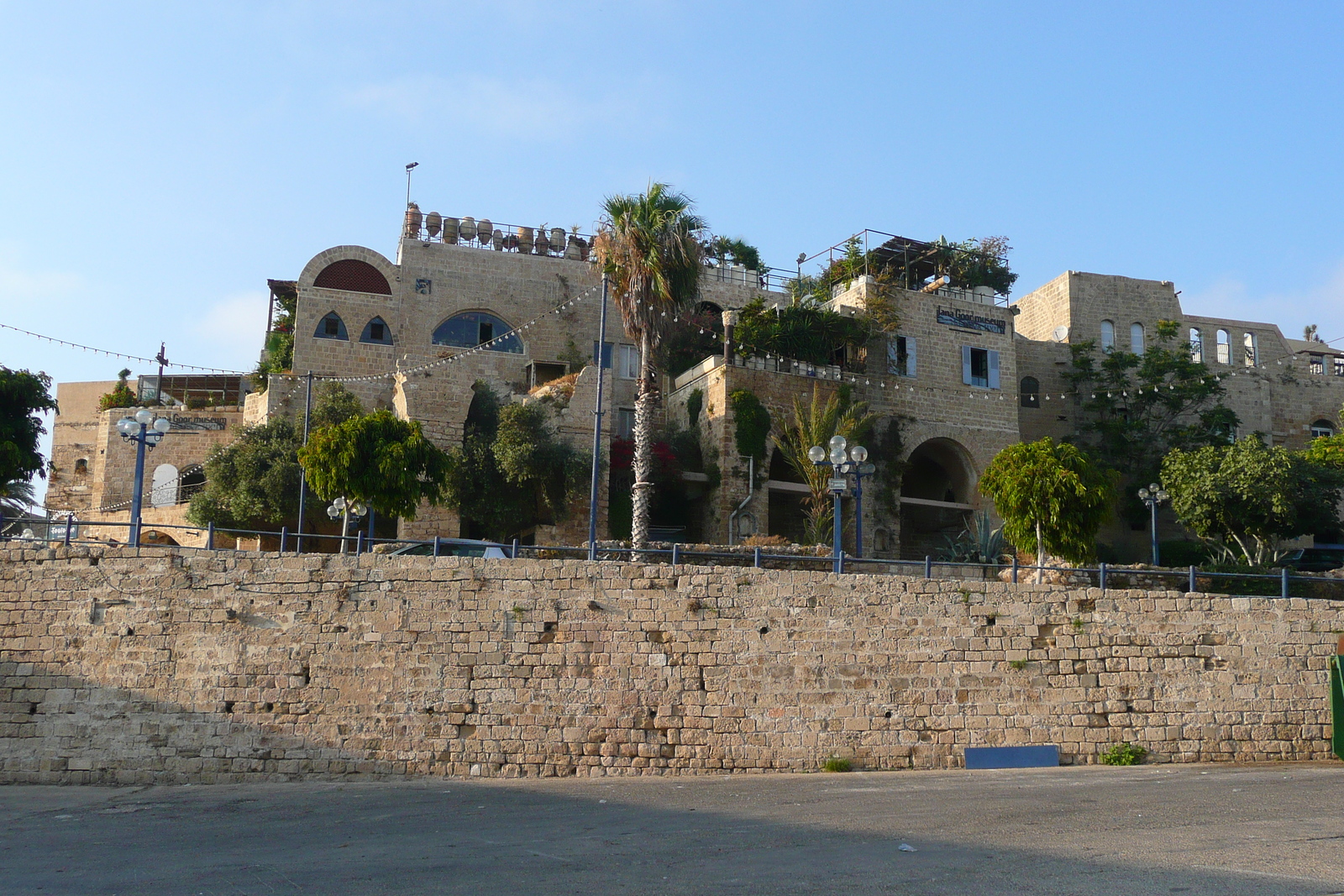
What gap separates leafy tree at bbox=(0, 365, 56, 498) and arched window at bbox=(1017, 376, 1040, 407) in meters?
26.7

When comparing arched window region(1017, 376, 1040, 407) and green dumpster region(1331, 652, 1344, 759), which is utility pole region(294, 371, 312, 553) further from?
arched window region(1017, 376, 1040, 407)

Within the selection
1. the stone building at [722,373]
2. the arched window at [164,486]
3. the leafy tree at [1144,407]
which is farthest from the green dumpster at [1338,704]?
the arched window at [164,486]

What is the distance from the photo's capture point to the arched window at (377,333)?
104 ft

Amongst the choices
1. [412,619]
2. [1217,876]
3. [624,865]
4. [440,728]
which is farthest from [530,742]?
[1217,876]

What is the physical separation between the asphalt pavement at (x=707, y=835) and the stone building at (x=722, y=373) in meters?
12.6

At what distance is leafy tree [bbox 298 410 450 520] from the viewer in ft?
66.4

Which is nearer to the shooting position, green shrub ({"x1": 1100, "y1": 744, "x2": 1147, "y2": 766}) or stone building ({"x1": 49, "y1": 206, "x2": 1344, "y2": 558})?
green shrub ({"x1": 1100, "y1": 744, "x2": 1147, "y2": 766})

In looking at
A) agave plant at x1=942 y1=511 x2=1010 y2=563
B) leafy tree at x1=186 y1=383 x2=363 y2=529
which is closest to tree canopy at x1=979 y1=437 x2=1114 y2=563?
agave plant at x1=942 y1=511 x2=1010 y2=563

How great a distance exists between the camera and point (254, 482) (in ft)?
83.9

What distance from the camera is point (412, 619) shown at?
15258 millimetres

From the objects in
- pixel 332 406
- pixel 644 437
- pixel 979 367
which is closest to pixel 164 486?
pixel 332 406

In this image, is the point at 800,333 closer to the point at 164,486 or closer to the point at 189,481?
the point at 189,481

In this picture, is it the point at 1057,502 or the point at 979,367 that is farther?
the point at 979,367

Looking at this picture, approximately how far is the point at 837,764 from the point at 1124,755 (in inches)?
153
